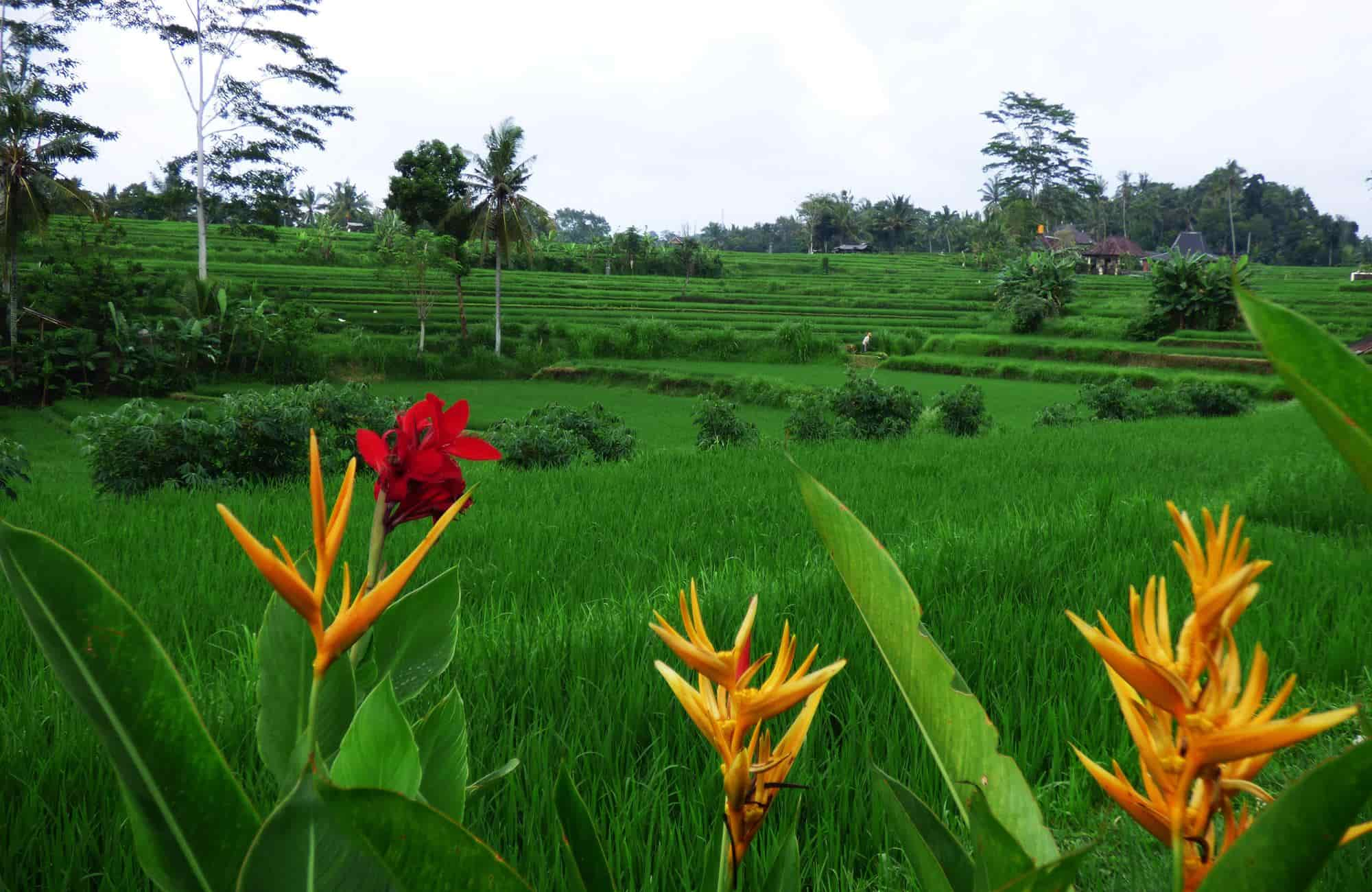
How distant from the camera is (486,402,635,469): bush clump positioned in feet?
21.8

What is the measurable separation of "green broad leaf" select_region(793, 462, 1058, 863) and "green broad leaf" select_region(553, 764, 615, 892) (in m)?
0.14

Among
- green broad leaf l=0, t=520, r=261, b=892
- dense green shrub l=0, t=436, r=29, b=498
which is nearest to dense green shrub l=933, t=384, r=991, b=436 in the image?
dense green shrub l=0, t=436, r=29, b=498

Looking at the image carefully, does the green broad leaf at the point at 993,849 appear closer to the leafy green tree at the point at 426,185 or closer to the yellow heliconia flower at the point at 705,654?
the yellow heliconia flower at the point at 705,654

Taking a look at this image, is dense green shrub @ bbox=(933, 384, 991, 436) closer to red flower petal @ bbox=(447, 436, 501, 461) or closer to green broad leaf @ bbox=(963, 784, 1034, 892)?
red flower petal @ bbox=(447, 436, 501, 461)

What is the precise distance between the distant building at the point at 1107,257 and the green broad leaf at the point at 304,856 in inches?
1732

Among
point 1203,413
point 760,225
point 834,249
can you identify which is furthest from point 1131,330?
point 760,225

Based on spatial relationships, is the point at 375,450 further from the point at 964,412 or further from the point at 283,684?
the point at 964,412

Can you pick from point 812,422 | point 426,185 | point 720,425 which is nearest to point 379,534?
point 720,425

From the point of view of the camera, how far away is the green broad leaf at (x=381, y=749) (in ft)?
0.99

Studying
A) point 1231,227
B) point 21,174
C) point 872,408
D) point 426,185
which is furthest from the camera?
point 1231,227

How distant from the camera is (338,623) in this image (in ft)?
0.94

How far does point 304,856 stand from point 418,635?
0.82 ft

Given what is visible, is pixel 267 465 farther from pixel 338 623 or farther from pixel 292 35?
pixel 292 35

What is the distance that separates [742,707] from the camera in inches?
11.9
